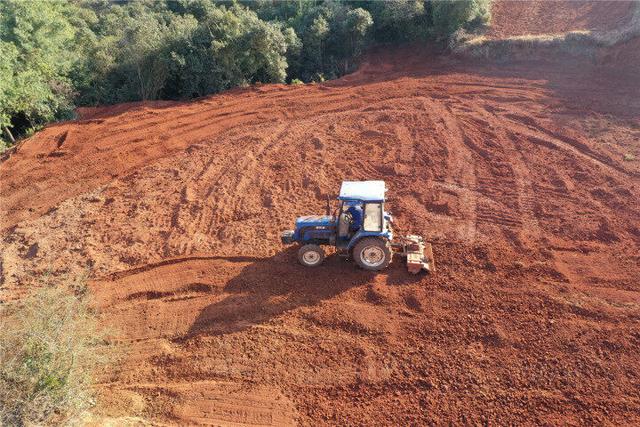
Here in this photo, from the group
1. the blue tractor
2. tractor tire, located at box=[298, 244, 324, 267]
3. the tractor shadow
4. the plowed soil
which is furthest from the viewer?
tractor tire, located at box=[298, 244, 324, 267]

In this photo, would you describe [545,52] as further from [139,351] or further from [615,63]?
[139,351]

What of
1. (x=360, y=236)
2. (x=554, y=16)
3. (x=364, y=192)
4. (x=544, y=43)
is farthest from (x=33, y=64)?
(x=554, y=16)

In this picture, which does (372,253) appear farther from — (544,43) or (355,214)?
(544,43)

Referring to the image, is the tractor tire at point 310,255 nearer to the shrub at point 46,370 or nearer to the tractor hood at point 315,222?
the tractor hood at point 315,222

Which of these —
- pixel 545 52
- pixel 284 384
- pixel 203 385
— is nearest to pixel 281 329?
pixel 284 384

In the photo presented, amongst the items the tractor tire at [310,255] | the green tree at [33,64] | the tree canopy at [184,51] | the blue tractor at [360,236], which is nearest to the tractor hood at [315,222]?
the blue tractor at [360,236]

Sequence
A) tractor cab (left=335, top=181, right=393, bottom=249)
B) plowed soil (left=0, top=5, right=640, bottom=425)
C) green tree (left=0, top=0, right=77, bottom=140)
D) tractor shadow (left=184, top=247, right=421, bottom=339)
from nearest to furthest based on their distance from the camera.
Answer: plowed soil (left=0, top=5, right=640, bottom=425)
tractor shadow (left=184, top=247, right=421, bottom=339)
tractor cab (left=335, top=181, right=393, bottom=249)
green tree (left=0, top=0, right=77, bottom=140)

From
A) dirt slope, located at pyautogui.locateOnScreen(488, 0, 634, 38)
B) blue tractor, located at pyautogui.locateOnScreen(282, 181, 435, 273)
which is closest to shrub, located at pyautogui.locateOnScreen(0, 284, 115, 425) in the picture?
blue tractor, located at pyautogui.locateOnScreen(282, 181, 435, 273)

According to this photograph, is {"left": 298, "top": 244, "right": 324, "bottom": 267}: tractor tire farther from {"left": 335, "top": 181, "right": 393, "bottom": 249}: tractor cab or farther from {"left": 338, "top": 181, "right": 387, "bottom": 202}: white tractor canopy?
{"left": 338, "top": 181, "right": 387, "bottom": 202}: white tractor canopy
